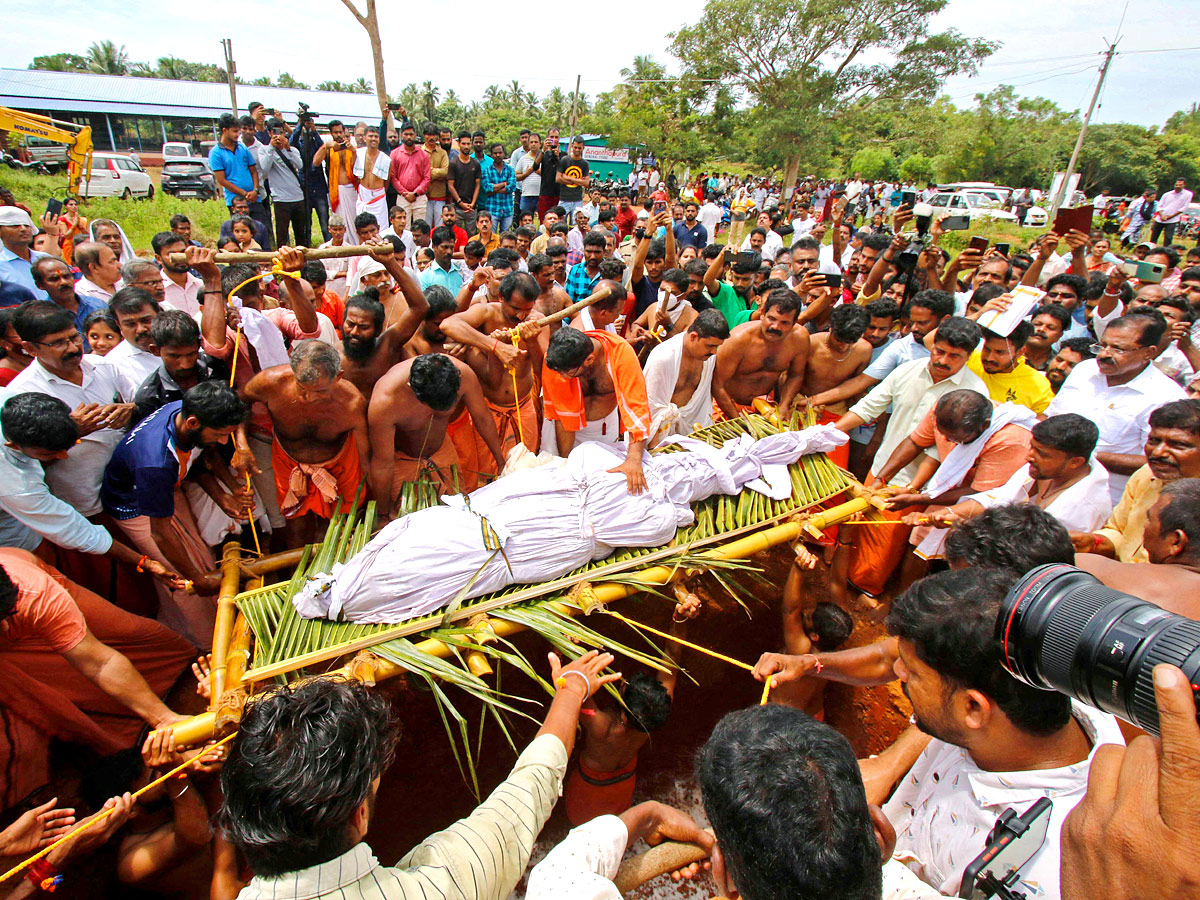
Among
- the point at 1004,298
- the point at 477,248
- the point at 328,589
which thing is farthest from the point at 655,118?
the point at 328,589

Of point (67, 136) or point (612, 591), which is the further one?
point (67, 136)

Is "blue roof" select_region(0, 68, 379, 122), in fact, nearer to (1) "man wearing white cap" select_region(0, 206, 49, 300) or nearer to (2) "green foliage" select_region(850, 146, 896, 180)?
(2) "green foliage" select_region(850, 146, 896, 180)

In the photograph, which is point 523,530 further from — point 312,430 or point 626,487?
point 312,430

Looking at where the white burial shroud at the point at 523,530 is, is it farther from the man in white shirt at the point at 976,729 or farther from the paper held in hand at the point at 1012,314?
the paper held in hand at the point at 1012,314

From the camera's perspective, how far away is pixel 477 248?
6883mm

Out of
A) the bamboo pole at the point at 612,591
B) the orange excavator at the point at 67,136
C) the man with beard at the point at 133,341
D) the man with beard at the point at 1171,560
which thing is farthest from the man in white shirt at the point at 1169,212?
the orange excavator at the point at 67,136

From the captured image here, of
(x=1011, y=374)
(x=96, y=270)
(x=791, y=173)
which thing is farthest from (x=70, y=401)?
(x=791, y=173)

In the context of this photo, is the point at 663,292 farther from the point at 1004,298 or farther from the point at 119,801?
the point at 119,801

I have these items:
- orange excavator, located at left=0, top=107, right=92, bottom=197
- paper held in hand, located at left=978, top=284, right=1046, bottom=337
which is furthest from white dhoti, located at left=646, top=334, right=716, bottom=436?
orange excavator, located at left=0, top=107, right=92, bottom=197

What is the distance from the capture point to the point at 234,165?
8.23m

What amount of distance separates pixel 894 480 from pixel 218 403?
407 centimetres

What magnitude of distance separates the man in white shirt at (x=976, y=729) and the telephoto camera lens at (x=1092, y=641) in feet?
0.57

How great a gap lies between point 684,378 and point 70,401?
3.72 metres

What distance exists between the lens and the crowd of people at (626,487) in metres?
1.41
